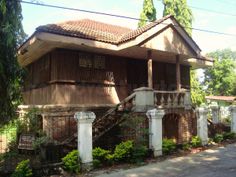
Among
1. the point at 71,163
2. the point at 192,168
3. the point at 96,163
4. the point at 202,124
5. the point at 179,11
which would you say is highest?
the point at 179,11

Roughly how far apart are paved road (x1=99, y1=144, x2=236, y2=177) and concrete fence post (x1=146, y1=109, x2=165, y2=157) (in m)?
0.76

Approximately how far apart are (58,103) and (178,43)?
6836 millimetres

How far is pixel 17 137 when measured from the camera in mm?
12961

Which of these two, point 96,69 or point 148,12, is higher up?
point 148,12

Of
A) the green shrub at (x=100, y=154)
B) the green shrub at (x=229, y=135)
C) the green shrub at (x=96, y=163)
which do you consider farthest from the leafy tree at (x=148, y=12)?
the green shrub at (x=96, y=163)

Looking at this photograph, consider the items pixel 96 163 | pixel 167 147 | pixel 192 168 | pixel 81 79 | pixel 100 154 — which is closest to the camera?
pixel 192 168

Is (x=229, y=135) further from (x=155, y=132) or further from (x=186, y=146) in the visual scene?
(x=155, y=132)

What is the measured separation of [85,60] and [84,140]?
5.66 meters

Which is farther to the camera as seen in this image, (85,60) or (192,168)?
(85,60)

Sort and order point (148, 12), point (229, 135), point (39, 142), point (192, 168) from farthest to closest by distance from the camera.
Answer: point (148, 12), point (229, 135), point (39, 142), point (192, 168)

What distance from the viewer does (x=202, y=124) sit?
1420 centimetres

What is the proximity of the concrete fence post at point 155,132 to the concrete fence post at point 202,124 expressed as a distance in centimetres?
327

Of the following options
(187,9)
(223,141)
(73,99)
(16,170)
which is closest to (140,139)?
(73,99)

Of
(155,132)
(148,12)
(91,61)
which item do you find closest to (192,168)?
(155,132)
